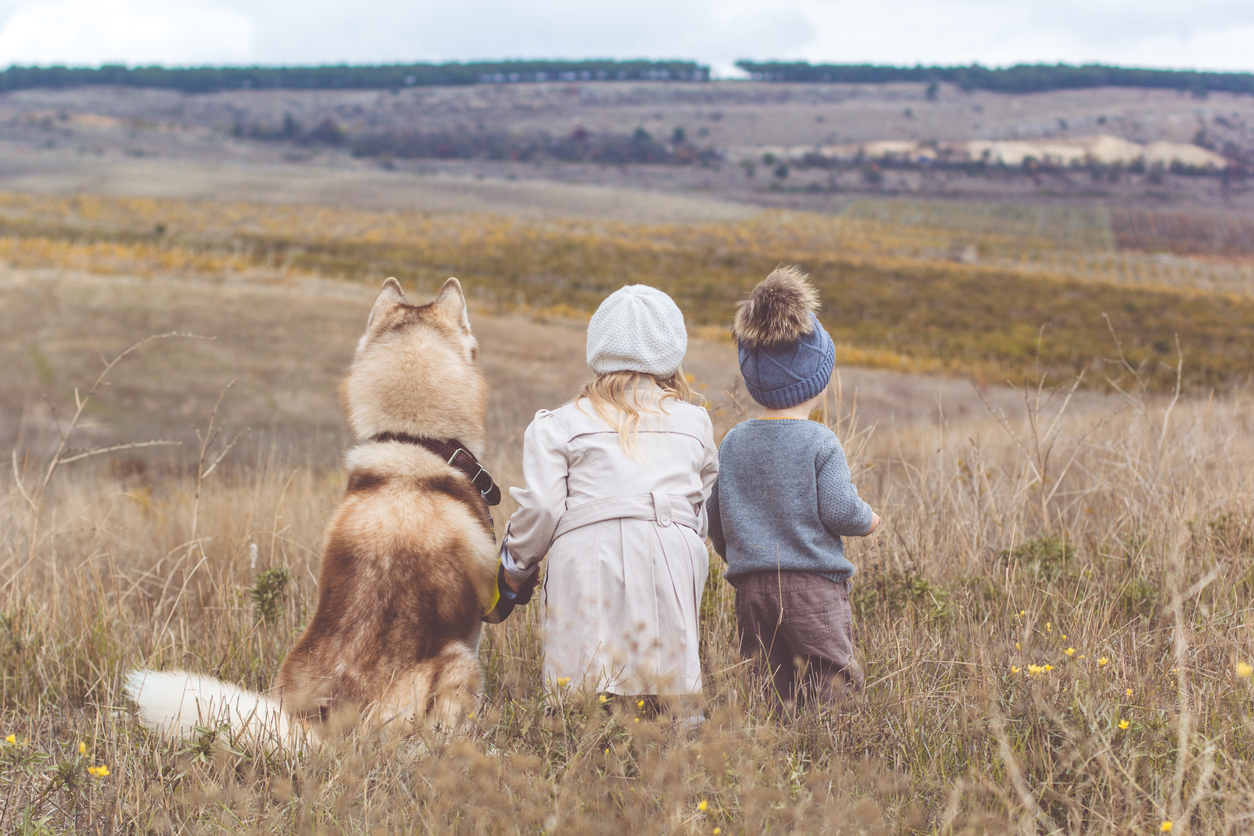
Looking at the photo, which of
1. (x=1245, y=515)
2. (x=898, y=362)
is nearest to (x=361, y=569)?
(x=1245, y=515)

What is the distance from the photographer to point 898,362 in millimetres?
20703

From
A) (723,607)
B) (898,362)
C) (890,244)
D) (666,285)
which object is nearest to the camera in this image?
(723,607)

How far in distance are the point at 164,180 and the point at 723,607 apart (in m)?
107

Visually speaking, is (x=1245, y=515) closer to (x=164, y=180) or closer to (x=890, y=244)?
(x=890, y=244)

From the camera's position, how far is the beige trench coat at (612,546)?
2248 mm

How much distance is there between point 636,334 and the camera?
238 centimetres

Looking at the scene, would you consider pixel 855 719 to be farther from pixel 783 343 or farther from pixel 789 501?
pixel 783 343

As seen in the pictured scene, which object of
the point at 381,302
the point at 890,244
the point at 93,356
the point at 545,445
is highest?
the point at 890,244

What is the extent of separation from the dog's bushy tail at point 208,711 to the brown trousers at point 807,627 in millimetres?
1451

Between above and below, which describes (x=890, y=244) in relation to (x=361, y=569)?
above

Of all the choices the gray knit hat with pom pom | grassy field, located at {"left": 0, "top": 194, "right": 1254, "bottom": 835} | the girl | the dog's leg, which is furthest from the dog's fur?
the gray knit hat with pom pom

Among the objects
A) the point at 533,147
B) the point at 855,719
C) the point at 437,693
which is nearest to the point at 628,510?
the point at 437,693

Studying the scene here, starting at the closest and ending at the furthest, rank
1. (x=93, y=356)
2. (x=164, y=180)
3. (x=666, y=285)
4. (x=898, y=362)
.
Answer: (x=93, y=356), (x=898, y=362), (x=666, y=285), (x=164, y=180)

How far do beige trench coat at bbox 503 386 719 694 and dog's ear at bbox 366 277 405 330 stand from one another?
1.01 m
